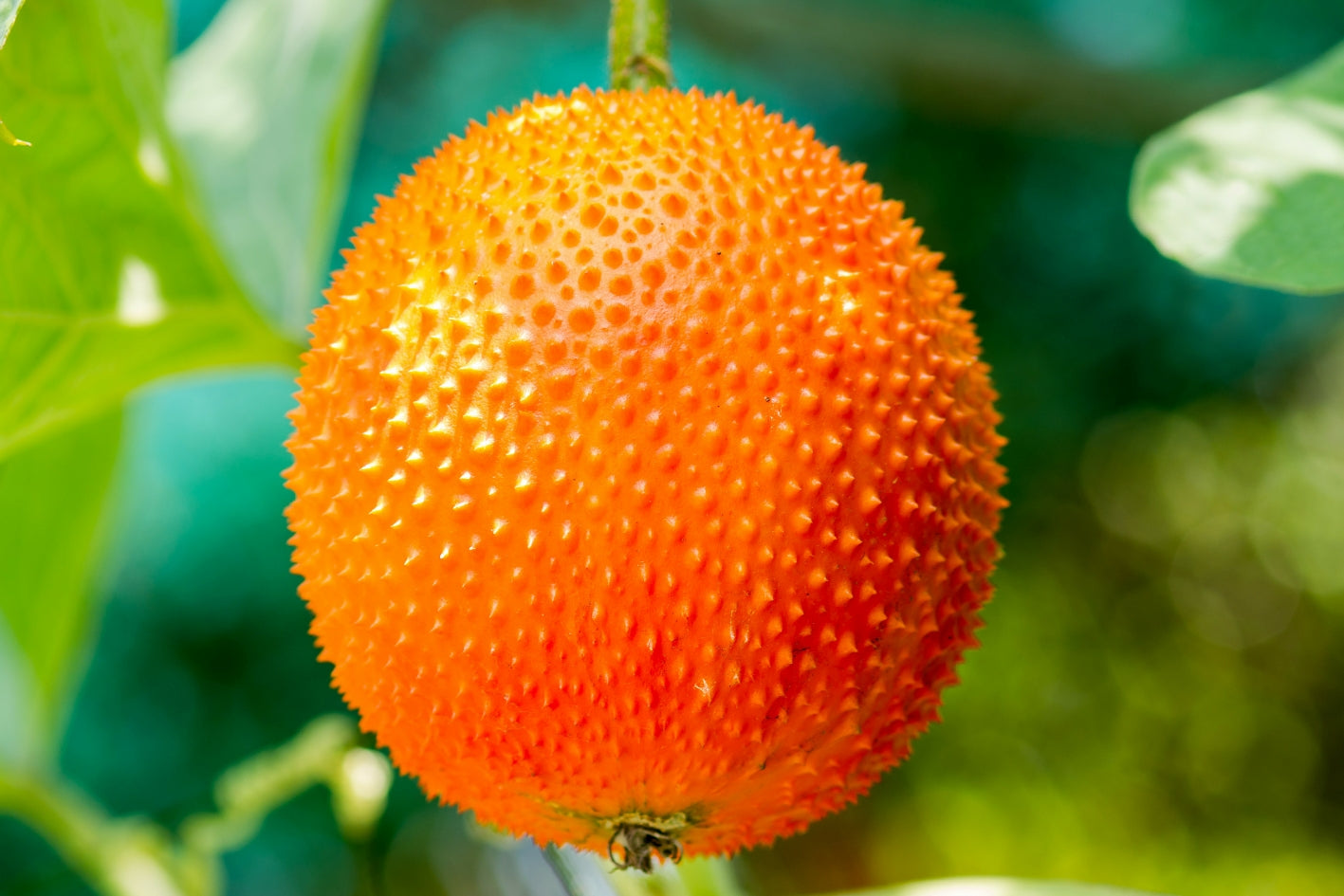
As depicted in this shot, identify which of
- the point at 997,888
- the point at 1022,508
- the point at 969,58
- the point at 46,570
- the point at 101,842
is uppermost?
the point at 969,58

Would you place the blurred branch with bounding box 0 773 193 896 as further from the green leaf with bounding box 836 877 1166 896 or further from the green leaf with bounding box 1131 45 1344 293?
the green leaf with bounding box 1131 45 1344 293

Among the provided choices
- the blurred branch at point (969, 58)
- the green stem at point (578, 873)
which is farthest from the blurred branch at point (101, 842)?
the blurred branch at point (969, 58)

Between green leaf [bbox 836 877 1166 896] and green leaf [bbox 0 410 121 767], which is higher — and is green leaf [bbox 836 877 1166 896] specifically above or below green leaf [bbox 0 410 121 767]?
below

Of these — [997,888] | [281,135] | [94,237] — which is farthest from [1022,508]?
[94,237]

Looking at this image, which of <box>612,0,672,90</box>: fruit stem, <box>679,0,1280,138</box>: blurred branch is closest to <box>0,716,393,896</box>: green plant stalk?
<box>612,0,672,90</box>: fruit stem

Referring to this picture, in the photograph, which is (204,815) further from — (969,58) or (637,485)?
(969,58)

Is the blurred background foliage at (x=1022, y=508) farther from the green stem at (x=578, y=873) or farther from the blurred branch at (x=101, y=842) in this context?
the green stem at (x=578, y=873)
